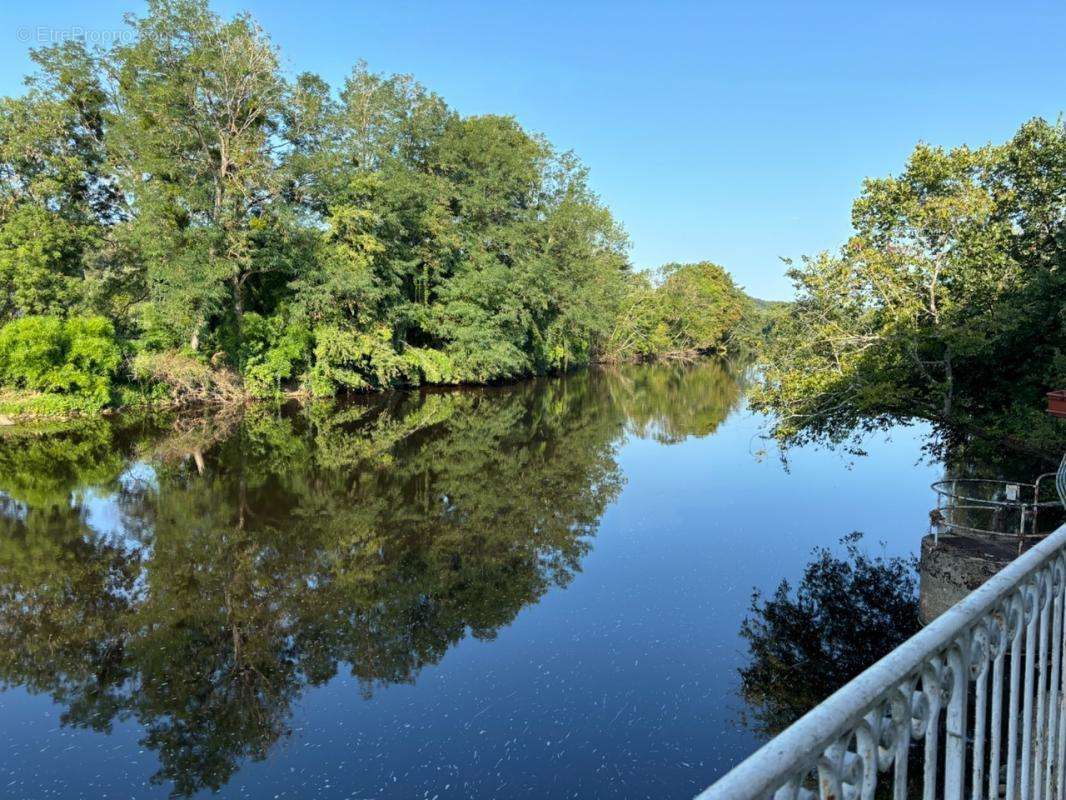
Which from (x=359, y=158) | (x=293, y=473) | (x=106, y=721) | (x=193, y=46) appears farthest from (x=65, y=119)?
(x=106, y=721)

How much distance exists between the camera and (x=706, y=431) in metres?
25.7

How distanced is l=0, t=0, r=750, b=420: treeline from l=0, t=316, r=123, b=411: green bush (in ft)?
0.22

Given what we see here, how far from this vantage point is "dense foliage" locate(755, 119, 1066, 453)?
11922 mm

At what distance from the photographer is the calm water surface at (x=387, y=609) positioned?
20.0 feet

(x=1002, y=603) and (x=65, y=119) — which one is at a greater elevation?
(x=65, y=119)

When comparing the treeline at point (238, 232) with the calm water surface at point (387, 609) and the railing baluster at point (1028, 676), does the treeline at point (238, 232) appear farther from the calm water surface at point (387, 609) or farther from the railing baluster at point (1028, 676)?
the railing baluster at point (1028, 676)

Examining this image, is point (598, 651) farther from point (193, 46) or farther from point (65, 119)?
point (65, 119)

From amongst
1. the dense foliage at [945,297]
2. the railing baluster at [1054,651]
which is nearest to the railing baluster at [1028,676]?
the railing baluster at [1054,651]

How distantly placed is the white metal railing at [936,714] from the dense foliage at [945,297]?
10423 mm

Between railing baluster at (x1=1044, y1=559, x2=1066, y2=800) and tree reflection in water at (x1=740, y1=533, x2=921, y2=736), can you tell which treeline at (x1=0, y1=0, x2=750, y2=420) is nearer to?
tree reflection in water at (x1=740, y1=533, x2=921, y2=736)

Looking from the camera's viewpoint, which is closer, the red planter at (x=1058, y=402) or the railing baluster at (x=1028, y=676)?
the railing baluster at (x=1028, y=676)

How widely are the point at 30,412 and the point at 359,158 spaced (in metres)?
18.0

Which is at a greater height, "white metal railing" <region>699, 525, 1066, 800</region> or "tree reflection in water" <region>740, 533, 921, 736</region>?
"white metal railing" <region>699, 525, 1066, 800</region>

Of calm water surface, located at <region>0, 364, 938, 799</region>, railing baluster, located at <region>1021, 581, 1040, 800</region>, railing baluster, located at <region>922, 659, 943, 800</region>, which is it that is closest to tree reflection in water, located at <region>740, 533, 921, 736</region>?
calm water surface, located at <region>0, 364, 938, 799</region>
